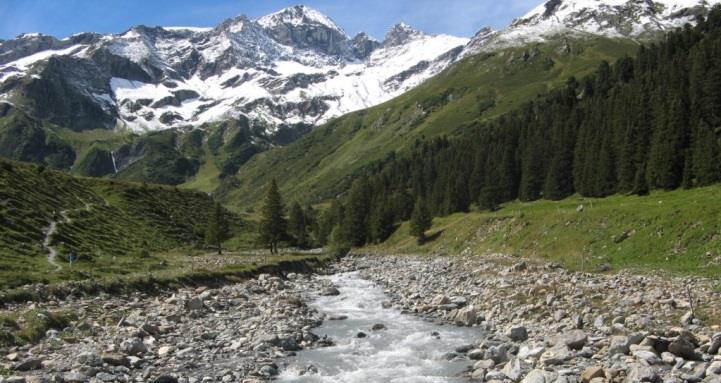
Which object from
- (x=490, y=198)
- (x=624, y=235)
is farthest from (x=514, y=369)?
(x=490, y=198)

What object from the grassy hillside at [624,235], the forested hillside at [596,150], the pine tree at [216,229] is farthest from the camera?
the pine tree at [216,229]

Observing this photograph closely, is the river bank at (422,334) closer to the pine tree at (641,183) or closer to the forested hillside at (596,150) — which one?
the pine tree at (641,183)

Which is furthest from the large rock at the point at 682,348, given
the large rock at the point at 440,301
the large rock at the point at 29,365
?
the large rock at the point at 29,365

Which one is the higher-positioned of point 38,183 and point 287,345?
point 38,183

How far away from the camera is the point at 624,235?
153 feet

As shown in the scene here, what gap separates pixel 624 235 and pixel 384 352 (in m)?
29.4

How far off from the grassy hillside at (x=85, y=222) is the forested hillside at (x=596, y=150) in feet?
131

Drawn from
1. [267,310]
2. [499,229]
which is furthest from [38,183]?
[499,229]

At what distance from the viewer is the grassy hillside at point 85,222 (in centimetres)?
4962

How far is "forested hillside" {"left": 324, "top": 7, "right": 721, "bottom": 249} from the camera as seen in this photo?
75.4m

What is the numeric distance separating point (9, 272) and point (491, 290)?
116 ft

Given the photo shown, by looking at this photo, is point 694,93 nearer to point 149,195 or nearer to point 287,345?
point 287,345

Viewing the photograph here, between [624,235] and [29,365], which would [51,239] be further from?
[624,235]

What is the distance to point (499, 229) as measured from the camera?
74000 millimetres
